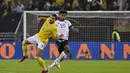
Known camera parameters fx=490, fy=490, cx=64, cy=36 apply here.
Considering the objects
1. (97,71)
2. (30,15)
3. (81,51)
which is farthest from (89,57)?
(97,71)

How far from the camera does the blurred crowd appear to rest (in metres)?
32.7

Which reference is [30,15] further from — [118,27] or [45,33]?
[45,33]

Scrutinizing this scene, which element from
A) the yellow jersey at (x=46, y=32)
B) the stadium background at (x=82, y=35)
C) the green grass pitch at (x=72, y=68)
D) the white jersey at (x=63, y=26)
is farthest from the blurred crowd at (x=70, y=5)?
the yellow jersey at (x=46, y=32)

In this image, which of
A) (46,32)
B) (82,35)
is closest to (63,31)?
(46,32)

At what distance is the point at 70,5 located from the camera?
33.6m

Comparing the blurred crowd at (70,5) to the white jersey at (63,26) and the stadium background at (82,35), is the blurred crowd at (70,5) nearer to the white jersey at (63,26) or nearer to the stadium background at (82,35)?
the stadium background at (82,35)

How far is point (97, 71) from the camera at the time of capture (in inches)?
742

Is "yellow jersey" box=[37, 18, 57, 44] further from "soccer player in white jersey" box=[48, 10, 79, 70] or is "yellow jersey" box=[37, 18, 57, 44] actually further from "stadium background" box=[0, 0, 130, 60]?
"stadium background" box=[0, 0, 130, 60]

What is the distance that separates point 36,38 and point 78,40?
39.5 ft

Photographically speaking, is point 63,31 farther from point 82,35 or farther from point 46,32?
point 82,35

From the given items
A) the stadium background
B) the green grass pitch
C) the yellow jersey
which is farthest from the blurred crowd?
the yellow jersey

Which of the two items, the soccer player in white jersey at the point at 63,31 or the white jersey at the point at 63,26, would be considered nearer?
the soccer player in white jersey at the point at 63,31

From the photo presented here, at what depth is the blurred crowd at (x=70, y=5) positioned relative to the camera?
107 feet

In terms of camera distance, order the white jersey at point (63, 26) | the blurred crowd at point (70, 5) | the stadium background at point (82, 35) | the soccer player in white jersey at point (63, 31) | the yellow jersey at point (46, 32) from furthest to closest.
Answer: the blurred crowd at point (70, 5) < the stadium background at point (82, 35) < the white jersey at point (63, 26) < the soccer player in white jersey at point (63, 31) < the yellow jersey at point (46, 32)
